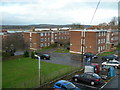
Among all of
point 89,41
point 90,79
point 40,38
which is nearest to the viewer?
point 90,79

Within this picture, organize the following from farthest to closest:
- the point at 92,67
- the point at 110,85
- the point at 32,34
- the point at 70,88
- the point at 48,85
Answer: the point at 32,34 → the point at 92,67 → the point at 110,85 → the point at 48,85 → the point at 70,88

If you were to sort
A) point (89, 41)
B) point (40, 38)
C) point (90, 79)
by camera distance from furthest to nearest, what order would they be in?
point (40, 38) < point (89, 41) < point (90, 79)

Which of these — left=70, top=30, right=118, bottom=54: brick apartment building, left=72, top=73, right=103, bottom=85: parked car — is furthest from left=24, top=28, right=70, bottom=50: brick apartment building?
left=72, top=73, right=103, bottom=85: parked car

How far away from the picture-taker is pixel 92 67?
53.6 feet

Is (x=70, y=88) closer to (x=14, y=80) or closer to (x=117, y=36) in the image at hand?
(x=14, y=80)

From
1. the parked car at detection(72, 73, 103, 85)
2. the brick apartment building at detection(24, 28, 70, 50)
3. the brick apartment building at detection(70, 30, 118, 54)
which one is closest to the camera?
the parked car at detection(72, 73, 103, 85)

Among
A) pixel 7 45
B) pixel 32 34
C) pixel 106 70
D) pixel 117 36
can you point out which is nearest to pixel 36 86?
pixel 106 70

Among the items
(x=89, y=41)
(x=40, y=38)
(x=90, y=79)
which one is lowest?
(x=90, y=79)

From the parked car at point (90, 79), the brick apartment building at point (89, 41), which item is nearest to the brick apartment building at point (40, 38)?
the brick apartment building at point (89, 41)

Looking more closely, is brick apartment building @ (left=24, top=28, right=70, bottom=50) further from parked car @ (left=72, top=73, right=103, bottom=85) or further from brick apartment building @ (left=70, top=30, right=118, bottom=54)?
parked car @ (left=72, top=73, right=103, bottom=85)

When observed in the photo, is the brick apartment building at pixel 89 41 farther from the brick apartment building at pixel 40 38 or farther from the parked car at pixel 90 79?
the parked car at pixel 90 79

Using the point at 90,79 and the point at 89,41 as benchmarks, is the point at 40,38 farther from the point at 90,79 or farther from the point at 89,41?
the point at 90,79

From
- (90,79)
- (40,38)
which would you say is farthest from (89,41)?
(90,79)

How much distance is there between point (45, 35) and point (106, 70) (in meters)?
31.2
